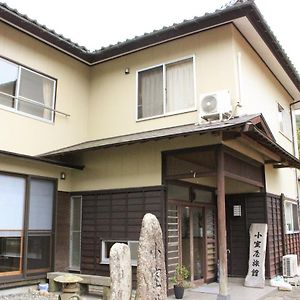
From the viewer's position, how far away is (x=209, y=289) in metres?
9.16

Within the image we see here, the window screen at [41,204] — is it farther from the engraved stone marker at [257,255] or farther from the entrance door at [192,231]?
the engraved stone marker at [257,255]

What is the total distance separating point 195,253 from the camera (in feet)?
32.4

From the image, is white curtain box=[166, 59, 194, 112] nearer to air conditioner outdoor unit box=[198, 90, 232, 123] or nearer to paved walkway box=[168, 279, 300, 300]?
air conditioner outdoor unit box=[198, 90, 232, 123]

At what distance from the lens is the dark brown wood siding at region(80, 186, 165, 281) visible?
341 inches

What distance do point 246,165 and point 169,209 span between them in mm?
2221

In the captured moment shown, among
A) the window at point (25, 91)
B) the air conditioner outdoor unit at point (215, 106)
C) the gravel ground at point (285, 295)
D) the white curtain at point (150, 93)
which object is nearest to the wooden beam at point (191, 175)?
the air conditioner outdoor unit at point (215, 106)

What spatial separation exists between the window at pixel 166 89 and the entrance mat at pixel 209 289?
4.22 metres

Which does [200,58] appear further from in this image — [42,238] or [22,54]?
[42,238]

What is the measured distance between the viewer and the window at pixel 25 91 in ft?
29.0

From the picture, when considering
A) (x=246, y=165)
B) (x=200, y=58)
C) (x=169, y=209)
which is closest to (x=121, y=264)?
(x=169, y=209)

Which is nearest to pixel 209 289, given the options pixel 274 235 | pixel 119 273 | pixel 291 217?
pixel 274 235

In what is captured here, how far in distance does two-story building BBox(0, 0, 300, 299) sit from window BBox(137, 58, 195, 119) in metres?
0.03

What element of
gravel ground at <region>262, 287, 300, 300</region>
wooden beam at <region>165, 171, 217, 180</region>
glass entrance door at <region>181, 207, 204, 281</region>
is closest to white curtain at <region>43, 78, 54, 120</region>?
wooden beam at <region>165, 171, 217, 180</region>

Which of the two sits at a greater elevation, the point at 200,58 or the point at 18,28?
the point at 18,28
